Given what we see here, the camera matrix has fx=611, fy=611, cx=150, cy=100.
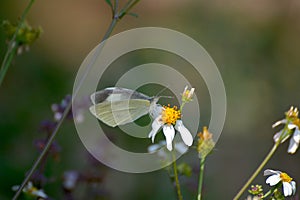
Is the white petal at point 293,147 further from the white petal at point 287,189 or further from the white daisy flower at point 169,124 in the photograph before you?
the white daisy flower at point 169,124

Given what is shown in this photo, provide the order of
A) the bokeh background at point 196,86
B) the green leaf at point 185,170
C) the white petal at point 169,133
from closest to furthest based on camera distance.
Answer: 1. the white petal at point 169,133
2. the green leaf at point 185,170
3. the bokeh background at point 196,86

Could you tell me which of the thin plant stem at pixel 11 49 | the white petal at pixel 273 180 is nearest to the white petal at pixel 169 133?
the white petal at pixel 273 180

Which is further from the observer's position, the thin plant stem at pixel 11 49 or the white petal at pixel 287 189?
the thin plant stem at pixel 11 49

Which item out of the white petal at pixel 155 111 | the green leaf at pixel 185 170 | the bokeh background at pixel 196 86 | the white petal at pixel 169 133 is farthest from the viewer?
the bokeh background at pixel 196 86

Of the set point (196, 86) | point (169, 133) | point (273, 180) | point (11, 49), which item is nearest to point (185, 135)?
point (169, 133)

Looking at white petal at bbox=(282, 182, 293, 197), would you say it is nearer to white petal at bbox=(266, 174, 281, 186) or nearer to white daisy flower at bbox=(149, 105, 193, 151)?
white petal at bbox=(266, 174, 281, 186)

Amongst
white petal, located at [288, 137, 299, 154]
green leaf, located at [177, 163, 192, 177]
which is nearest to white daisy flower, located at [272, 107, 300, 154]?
white petal, located at [288, 137, 299, 154]

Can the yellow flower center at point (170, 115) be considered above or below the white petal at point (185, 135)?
above
